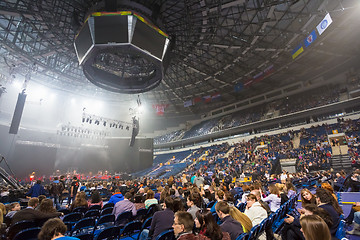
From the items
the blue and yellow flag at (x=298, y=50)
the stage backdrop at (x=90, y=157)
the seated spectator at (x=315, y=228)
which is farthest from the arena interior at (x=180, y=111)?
the blue and yellow flag at (x=298, y=50)

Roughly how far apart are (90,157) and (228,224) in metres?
30.4

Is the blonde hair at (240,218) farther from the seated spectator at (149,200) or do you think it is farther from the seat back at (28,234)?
→ the seat back at (28,234)

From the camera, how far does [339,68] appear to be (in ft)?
88.9

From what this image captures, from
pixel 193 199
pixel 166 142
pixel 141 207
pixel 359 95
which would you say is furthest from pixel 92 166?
pixel 359 95

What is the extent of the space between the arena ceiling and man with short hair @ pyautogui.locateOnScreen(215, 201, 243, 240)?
13545 millimetres

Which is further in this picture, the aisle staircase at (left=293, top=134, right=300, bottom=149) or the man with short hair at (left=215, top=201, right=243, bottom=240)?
the aisle staircase at (left=293, top=134, right=300, bottom=149)

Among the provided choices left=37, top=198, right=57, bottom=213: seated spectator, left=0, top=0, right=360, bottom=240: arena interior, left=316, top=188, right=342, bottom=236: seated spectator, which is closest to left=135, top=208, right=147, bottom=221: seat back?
left=0, top=0, right=360, bottom=240: arena interior

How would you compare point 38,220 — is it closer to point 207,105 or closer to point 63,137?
point 63,137

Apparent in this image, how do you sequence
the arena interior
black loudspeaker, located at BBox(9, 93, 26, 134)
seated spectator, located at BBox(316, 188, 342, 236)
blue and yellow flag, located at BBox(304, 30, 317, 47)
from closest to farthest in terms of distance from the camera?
seated spectator, located at BBox(316, 188, 342, 236), the arena interior, black loudspeaker, located at BBox(9, 93, 26, 134), blue and yellow flag, located at BBox(304, 30, 317, 47)

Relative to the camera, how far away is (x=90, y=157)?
29062mm

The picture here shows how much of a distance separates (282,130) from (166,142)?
85.3 feet

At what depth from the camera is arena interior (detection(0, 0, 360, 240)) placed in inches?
171

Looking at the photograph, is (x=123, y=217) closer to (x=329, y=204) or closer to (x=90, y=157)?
(x=329, y=204)

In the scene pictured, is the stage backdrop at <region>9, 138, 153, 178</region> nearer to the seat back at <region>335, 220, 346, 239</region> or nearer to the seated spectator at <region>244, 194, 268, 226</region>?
the seated spectator at <region>244, 194, 268, 226</region>
